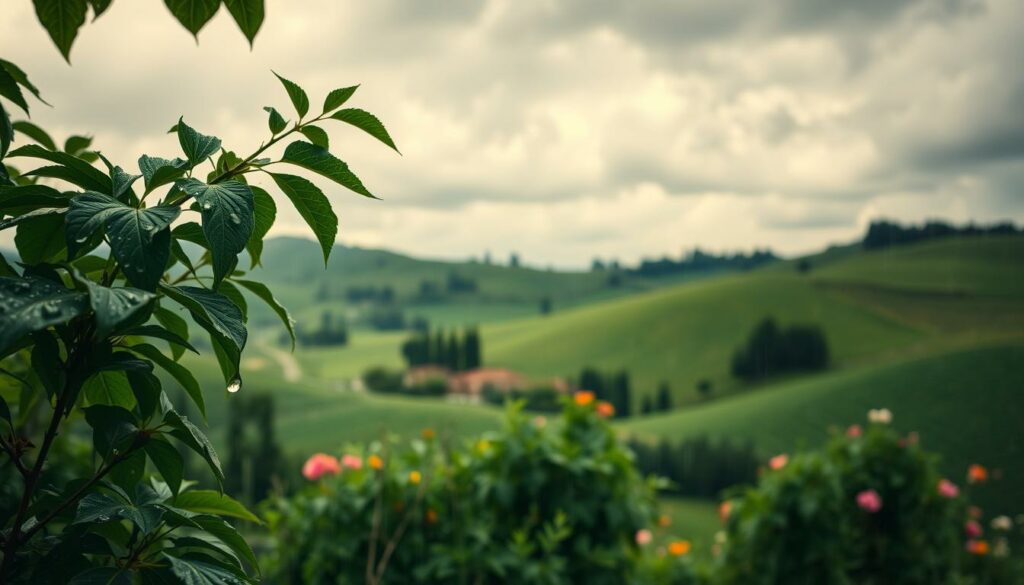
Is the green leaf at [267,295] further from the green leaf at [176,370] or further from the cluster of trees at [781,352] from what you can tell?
the cluster of trees at [781,352]

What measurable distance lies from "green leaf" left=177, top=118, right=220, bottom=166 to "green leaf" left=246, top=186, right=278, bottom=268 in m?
0.07

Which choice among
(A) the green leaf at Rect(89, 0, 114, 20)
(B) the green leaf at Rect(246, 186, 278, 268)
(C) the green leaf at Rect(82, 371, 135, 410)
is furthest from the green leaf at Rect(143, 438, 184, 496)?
(A) the green leaf at Rect(89, 0, 114, 20)

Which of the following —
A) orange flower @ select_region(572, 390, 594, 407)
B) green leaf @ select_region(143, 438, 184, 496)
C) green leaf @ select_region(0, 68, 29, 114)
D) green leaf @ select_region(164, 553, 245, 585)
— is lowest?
orange flower @ select_region(572, 390, 594, 407)

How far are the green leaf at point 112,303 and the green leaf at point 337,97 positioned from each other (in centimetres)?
26

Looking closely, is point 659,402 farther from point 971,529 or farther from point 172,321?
point 172,321

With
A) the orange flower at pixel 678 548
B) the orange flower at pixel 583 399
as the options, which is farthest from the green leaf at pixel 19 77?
the orange flower at pixel 678 548

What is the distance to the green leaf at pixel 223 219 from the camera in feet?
1.81

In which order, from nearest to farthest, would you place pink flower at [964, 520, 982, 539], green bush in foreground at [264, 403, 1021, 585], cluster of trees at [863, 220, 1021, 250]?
green bush in foreground at [264, 403, 1021, 585]
pink flower at [964, 520, 982, 539]
cluster of trees at [863, 220, 1021, 250]

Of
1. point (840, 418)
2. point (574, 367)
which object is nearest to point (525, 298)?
point (574, 367)

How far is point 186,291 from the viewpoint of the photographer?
0.61 meters

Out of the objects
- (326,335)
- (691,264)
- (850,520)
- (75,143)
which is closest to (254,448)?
(850,520)

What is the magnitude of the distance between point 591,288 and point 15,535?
67.7 m

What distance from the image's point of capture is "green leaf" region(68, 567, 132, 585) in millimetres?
582

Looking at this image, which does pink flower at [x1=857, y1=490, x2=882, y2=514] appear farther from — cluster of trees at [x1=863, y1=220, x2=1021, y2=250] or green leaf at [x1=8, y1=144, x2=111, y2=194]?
cluster of trees at [x1=863, y1=220, x2=1021, y2=250]
